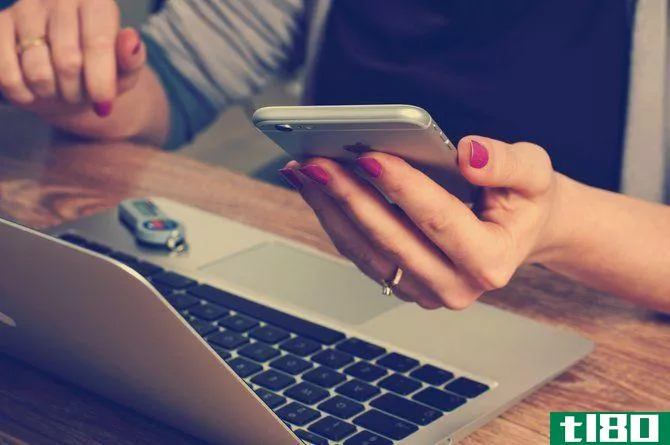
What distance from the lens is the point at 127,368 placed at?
23.9 inches

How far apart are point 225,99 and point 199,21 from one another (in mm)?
116

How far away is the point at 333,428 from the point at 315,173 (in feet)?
0.54

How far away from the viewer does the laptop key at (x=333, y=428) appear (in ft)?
1.99

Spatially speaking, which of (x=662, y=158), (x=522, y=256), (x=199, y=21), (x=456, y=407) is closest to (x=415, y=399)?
(x=456, y=407)

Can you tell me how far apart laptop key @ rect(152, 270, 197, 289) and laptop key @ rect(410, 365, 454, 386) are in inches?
8.2

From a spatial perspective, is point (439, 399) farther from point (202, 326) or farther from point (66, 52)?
point (66, 52)

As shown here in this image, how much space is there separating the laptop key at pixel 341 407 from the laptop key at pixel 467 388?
0.07 m

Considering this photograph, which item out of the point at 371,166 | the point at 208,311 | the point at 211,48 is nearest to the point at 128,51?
the point at 211,48

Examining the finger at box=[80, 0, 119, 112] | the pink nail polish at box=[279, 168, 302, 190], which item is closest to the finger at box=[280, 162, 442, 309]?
the pink nail polish at box=[279, 168, 302, 190]

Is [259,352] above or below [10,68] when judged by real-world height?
below

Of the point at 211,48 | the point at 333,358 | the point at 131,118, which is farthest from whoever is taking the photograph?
the point at 211,48

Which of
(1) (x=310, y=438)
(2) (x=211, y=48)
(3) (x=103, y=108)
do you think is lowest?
(1) (x=310, y=438)

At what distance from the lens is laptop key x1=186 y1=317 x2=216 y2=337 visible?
0.73 metres

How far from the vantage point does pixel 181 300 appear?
78cm
